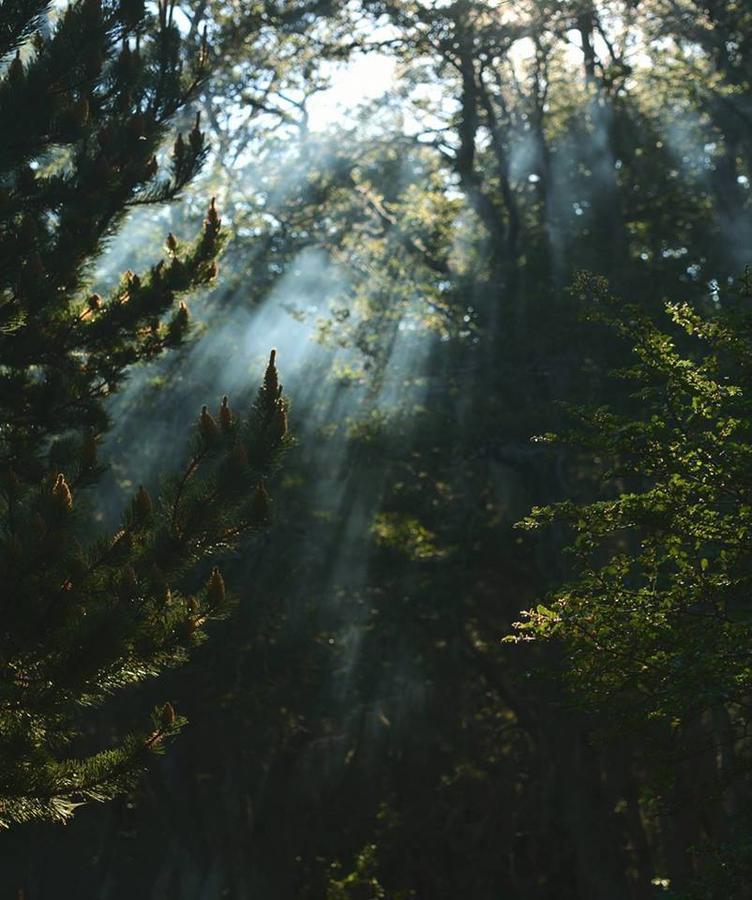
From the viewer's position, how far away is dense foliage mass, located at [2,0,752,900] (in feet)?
51.3

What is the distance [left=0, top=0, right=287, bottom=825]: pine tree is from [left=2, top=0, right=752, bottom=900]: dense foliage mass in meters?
7.19

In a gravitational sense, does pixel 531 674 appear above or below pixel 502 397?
above

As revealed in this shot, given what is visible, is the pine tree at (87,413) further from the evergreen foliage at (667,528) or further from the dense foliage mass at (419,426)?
the dense foliage mass at (419,426)

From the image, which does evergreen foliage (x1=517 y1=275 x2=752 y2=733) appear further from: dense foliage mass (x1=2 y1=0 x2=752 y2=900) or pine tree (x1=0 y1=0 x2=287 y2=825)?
dense foliage mass (x1=2 y1=0 x2=752 y2=900)

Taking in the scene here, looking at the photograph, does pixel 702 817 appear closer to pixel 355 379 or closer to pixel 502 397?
pixel 502 397

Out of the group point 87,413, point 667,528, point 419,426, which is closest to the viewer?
point 667,528

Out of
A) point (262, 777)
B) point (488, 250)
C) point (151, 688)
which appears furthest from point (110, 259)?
point (262, 777)

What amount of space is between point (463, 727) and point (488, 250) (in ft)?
30.7

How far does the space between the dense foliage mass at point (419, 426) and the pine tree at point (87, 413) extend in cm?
719

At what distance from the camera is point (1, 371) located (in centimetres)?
745

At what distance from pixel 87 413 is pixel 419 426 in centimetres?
881

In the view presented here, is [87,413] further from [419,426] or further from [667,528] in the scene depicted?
[419,426]

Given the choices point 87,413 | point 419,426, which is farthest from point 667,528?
point 419,426

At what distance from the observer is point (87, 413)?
7.57 meters
